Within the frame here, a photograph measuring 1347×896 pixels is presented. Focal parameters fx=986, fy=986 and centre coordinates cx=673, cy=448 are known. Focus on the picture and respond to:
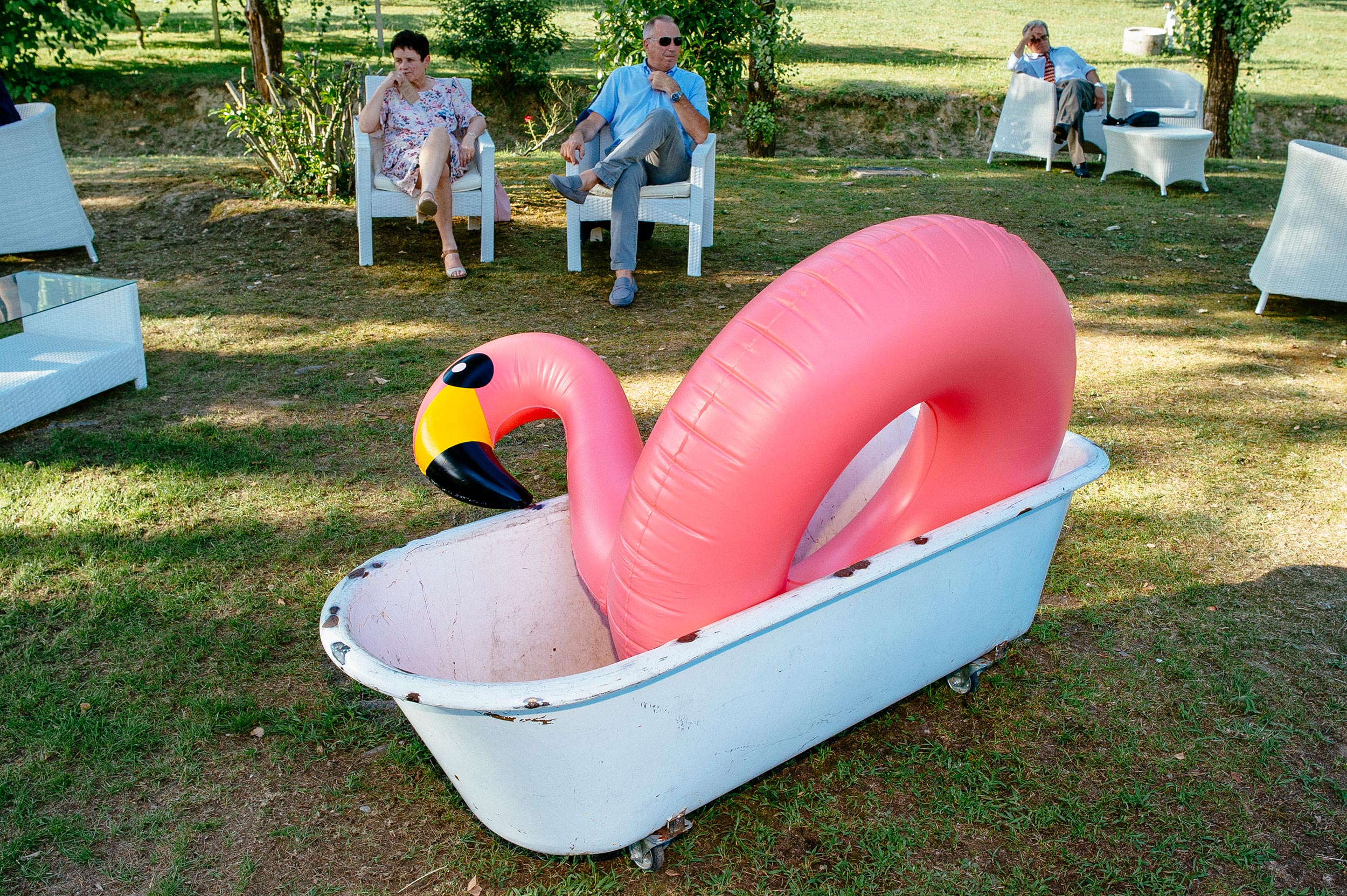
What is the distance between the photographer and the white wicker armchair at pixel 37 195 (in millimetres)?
5508

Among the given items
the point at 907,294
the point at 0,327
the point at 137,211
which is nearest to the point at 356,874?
the point at 907,294

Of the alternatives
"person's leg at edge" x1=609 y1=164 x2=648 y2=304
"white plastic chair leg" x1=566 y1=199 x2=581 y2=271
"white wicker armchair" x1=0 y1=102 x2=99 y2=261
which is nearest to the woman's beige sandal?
"white plastic chair leg" x1=566 y1=199 x2=581 y2=271

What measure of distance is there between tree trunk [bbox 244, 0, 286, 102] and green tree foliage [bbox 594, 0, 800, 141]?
99.8 inches

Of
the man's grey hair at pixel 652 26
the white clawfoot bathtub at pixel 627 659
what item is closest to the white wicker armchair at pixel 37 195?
the man's grey hair at pixel 652 26

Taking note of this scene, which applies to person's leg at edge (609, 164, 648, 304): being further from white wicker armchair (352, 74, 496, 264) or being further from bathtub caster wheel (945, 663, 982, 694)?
bathtub caster wheel (945, 663, 982, 694)

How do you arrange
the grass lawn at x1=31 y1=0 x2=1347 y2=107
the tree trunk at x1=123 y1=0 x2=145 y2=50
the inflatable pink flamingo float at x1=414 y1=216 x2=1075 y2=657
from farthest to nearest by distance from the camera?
1. the tree trunk at x1=123 y1=0 x2=145 y2=50
2. the grass lawn at x1=31 y1=0 x2=1347 y2=107
3. the inflatable pink flamingo float at x1=414 y1=216 x2=1075 y2=657

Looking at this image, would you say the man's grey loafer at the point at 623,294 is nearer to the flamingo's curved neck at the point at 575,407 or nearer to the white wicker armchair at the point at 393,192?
the white wicker armchair at the point at 393,192

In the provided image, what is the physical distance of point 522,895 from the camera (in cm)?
192

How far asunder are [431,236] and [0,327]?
2.77 metres

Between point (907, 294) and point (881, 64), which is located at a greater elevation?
point (881, 64)

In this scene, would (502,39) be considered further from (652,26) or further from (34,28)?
(652,26)

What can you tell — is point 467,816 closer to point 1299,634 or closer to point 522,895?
point 522,895

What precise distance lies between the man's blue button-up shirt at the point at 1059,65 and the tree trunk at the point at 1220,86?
1734 millimetres

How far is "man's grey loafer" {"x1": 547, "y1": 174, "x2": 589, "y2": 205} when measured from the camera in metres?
5.13
